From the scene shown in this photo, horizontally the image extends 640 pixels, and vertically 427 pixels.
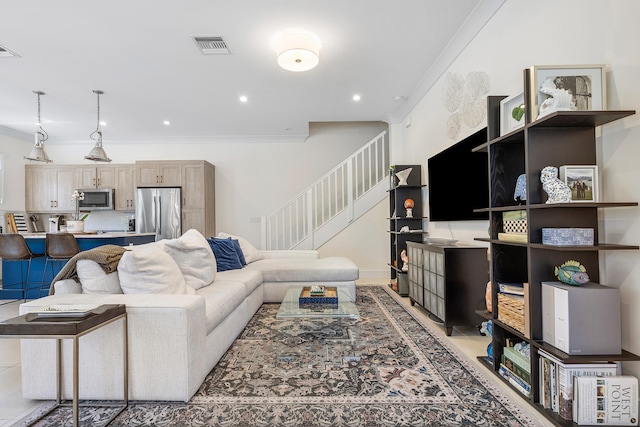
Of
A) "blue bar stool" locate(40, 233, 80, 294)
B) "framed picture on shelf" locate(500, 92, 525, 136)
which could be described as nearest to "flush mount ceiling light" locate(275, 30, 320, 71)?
"framed picture on shelf" locate(500, 92, 525, 136)

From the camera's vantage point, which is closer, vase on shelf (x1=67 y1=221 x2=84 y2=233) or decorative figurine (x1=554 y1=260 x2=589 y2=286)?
decorative figurine (x1=554 y1=260 x2=589 y2=286)

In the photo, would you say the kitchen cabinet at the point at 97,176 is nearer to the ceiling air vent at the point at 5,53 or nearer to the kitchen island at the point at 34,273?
the kitchen island at the point at 34,273

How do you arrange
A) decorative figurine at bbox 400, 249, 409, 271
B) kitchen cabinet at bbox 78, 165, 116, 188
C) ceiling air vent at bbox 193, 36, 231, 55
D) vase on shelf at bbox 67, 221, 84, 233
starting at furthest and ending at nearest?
1. kitchen cabinet at bbox 78, 165, 116, 188
2. vase on shelf at bbox 67, 221, 84, 233
3. decorative figurine at bbox 400, 249, 409, 271
4. ceiling air vent at bbox 193, 36, 231, 55

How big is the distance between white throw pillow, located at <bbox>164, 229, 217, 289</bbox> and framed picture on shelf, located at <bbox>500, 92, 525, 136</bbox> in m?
2.61

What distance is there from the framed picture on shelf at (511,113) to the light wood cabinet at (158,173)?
225 inches

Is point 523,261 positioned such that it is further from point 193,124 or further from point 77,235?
point 193,124

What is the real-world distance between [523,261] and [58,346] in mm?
2847

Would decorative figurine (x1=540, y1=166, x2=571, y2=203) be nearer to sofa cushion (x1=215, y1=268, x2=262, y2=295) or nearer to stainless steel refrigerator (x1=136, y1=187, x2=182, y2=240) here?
sofa cushion (x1=215, y1=268, x2=262, y2=295)

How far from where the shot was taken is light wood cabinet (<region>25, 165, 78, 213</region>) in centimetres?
650

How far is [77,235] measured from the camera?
444cm

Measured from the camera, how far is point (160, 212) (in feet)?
20.5

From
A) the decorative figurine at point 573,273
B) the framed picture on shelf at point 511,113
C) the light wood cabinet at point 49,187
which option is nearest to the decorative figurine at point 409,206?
the framed picture on shelf at point 511,113

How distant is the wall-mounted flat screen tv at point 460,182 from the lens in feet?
9.96

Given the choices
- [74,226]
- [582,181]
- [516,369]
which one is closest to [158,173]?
[74,226]
